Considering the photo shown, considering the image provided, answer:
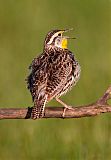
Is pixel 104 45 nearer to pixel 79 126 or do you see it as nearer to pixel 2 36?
pixel 2 36

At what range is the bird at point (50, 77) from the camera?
39.8ft

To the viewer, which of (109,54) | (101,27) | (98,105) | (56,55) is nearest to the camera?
(98,105)

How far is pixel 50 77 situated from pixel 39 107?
1.58 ft

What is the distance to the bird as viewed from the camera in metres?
12.1

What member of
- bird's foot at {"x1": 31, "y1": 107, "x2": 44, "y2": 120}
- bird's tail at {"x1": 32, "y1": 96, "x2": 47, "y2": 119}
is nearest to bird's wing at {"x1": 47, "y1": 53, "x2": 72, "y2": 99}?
bird's tail at {"x1": 32, "y1": 96, "x2": 47, "y2": 119}

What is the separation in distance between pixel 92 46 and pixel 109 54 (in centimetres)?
50

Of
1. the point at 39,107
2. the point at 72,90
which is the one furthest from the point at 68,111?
the point at 72,90

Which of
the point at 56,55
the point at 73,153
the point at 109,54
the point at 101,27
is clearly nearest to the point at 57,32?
the point at 56,55

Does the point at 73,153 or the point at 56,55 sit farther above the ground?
the point at 56,55

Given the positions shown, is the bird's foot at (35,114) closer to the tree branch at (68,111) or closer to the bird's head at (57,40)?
the tree branch at (68,111)

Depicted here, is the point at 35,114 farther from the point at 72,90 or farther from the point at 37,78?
the point at 72,90

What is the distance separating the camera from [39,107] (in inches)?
470

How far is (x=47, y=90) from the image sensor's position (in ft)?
40.0

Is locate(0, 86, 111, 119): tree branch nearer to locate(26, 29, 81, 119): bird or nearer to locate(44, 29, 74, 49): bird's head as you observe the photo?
locate(26, 29, 81, 119): bird
